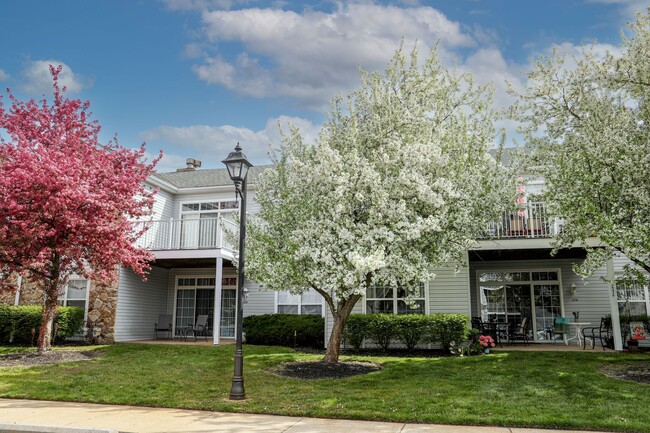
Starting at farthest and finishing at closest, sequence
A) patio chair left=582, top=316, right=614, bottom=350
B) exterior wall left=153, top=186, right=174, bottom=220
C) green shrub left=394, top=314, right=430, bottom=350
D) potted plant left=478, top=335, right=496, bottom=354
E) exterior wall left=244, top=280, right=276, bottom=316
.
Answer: exterior wall left=153, top=186, right=174, bottom=220, exterior wall left=244, top=280, right=276, bottom=316, patio chair left=582, top=316, right=614, bottom=350, green shrub left=394, top=314, right=430, bottom=350, potted plant left=478, top=335, right=496, bottom=354

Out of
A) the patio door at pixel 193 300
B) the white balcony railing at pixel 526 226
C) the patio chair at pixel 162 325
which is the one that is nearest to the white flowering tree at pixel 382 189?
the white balcony railing at pixel 526 226

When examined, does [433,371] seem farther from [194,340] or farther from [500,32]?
[194,340]

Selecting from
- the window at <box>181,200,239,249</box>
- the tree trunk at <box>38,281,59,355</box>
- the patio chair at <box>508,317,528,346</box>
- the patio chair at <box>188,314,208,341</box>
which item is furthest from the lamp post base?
the patio chair at <box>508,317,528,346</box>

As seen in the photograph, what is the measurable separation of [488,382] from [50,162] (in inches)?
426

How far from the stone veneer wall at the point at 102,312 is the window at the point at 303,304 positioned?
566cm

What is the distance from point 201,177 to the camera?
69.5 feet

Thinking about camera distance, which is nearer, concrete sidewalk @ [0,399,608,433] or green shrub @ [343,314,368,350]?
concrete sidewalk @ [0,399,608,433]

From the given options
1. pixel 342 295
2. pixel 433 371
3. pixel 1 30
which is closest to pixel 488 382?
pixel 433 371

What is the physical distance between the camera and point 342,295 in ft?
33.0

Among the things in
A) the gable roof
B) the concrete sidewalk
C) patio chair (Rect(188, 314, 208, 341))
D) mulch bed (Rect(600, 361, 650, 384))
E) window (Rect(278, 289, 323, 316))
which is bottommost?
the concrete sidewalk

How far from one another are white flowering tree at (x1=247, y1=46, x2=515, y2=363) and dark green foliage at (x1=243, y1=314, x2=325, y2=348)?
4.18 metres

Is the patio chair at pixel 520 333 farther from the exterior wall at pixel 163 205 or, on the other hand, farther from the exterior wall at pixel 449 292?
the exterior wall at pixel 163 205

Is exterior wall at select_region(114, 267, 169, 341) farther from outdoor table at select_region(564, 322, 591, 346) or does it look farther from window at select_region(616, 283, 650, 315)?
window at select_region(616, 283, 650, 315)

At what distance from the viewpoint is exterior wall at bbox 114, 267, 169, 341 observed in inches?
654
